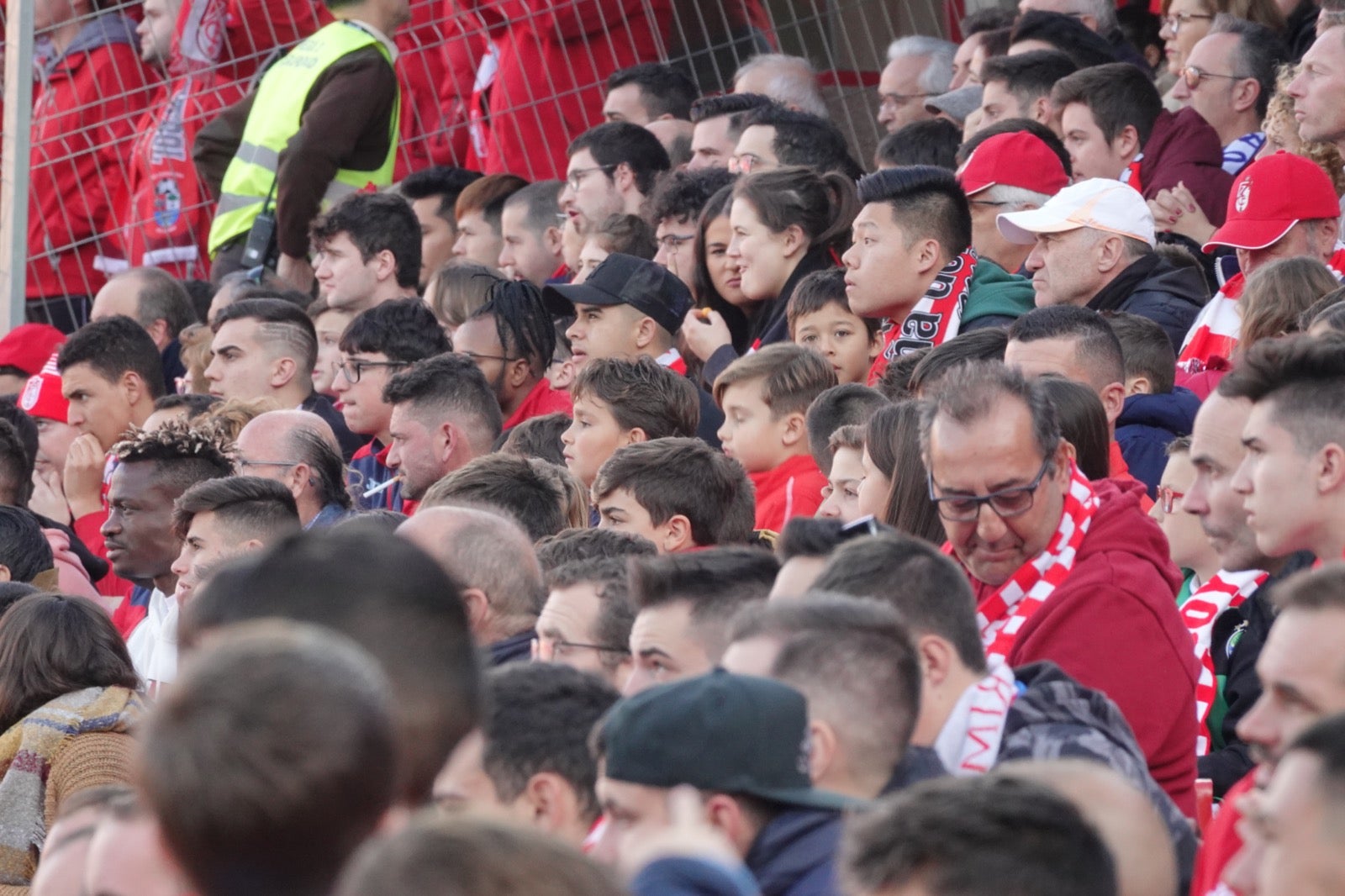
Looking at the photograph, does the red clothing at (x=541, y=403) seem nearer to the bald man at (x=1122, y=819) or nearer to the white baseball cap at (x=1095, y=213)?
the white baseball cap at (x=1095, y=213)

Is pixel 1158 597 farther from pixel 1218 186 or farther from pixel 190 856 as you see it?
pixel 1218 186

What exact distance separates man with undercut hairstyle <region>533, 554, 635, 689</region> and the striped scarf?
3.74ft

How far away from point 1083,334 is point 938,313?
1.10m

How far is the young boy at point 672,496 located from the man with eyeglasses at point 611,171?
11.0 feet

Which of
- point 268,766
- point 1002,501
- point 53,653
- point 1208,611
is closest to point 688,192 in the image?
point 1208,611

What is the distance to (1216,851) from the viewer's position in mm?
3260

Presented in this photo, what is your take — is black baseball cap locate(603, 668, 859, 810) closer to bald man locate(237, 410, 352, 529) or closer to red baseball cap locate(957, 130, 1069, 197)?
bald man locate(237, 410, 352, 529)

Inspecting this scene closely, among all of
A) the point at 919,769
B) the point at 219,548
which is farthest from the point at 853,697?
the point at 219,548

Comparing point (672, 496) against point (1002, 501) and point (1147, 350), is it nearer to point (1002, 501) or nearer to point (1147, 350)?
point (1002, 501)

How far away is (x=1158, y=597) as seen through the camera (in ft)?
13.3

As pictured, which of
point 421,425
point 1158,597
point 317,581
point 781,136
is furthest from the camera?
point 781,136

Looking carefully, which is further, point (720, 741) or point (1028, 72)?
point (1028, 72)

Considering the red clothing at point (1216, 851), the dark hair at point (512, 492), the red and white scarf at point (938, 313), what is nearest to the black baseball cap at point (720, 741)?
the red clothing at point (1216, 851)

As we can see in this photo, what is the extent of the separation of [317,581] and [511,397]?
17.0 feet
